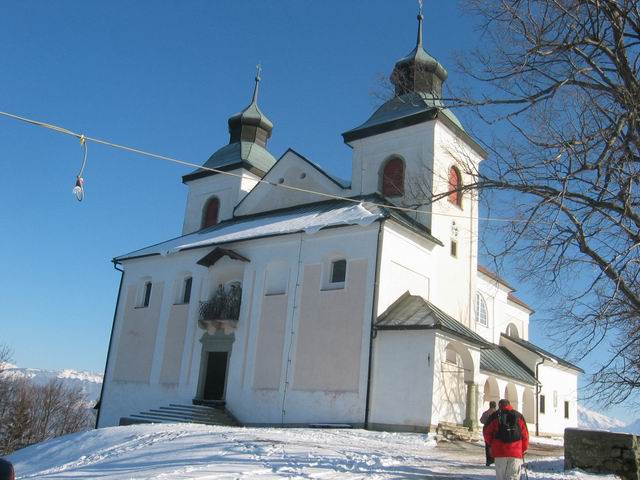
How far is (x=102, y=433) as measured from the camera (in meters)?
17.2

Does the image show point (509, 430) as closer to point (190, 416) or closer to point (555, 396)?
point (190, 416)

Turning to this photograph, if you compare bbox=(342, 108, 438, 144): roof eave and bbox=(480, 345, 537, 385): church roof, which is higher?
bbox=(342, 108, 438, 144): roof eave

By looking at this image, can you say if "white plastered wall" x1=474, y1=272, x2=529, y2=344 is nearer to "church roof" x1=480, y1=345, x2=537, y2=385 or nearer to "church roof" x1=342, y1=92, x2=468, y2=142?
"church roof" x1=480, y1=345, x2=537, y2=385

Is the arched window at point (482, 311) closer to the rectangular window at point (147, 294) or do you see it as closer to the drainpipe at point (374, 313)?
the drainpipe at point (374, 313)

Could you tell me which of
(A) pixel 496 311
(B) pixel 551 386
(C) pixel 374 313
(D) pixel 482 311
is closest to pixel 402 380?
(C) pixel 374 313

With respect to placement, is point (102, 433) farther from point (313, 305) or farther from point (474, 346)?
point (474, 346)

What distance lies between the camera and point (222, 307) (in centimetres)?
2425

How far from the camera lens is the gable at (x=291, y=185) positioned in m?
26.5

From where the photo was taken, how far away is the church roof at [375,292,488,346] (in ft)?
63.3

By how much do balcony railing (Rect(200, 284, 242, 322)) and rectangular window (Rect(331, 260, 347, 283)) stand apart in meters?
4.09

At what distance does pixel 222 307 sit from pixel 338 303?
5.17m

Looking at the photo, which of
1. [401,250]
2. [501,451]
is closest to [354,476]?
[501,451]

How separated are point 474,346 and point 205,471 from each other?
12.6 meters

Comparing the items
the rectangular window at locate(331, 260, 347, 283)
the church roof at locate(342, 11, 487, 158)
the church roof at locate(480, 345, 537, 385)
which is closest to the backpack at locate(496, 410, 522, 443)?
the rectangular window at locate(331, 260, 347, 283)
